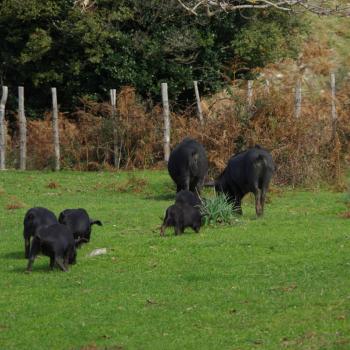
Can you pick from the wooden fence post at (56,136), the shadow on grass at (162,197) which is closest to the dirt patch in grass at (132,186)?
the shadow on grass at (162,197)

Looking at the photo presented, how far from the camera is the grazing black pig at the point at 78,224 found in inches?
698

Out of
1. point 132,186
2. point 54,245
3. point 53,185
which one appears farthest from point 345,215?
point 53,185

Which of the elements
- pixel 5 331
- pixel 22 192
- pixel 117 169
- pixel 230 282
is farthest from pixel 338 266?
pixel 117 169

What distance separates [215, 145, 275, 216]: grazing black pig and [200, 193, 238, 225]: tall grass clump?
1.38 metres

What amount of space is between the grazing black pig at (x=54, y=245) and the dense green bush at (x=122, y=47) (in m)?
20.3

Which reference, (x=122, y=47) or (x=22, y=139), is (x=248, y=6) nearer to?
(x=122, y=47)

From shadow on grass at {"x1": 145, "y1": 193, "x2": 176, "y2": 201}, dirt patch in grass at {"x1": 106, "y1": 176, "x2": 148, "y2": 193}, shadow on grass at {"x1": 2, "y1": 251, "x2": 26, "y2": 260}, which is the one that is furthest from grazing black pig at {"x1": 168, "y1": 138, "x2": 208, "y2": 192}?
shadow on grass at {"x1": 2, "y1": 251, "x2": 26, "y2": 260}

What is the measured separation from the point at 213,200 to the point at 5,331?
7695 mm

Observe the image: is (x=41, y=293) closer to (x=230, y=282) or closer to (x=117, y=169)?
(x=230, y=282)

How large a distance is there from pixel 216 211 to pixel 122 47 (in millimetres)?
17738

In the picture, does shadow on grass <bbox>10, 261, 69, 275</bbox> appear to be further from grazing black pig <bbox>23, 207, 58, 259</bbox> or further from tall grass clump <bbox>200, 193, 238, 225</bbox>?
tall grass clump <bbox>200, 193, 238, 225</bbox>

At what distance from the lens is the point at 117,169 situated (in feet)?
100

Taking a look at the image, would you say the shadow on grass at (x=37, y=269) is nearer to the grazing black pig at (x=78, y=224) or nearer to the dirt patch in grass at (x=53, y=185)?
the grazing black pig at (x=78, y=224)

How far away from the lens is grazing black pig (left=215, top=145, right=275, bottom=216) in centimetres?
2108
